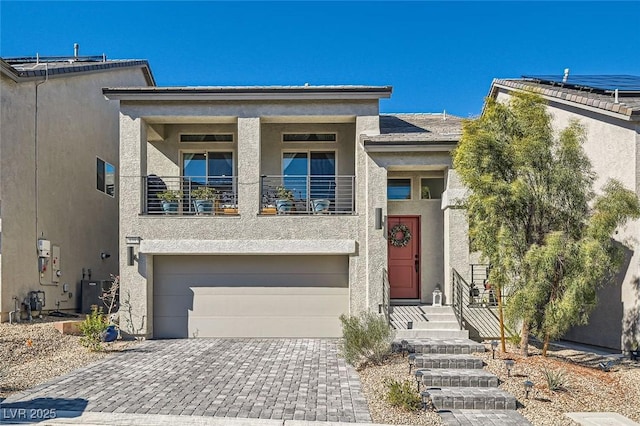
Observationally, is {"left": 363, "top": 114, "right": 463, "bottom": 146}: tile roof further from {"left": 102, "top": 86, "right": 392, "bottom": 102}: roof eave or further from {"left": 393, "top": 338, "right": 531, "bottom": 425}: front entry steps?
{"left": 393, "top": 338, "right": 531, "bottom": 425}: front entry steps

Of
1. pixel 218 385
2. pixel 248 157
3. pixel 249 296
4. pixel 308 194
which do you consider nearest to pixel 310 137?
pixel 308 194

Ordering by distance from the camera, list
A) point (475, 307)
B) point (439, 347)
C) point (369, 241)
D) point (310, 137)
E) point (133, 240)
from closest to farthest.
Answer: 1. point (439, 347)
2. point (475, 307)
3. point (369, 241)
4. point (133, 240)
5. point (310, 137)

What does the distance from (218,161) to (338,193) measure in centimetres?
378

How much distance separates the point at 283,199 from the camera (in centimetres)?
1323

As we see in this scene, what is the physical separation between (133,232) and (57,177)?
11.9 ft

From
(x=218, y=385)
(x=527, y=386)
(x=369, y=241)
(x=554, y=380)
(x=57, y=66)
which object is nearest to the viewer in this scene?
(x=527, y=386)

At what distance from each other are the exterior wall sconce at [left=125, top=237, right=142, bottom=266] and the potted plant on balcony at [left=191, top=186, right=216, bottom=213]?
5.58ft

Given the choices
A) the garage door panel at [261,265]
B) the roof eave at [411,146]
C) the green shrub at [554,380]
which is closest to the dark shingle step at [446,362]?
the green shrub at [554,380]

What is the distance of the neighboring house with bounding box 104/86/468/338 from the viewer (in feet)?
41.5

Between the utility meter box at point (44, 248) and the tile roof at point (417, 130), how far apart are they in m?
9.00

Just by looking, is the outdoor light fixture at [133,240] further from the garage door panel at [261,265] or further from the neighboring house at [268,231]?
the garage door panel at [261,265]

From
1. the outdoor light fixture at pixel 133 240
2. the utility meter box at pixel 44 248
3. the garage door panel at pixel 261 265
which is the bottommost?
the garage door panel at pixel 261 265

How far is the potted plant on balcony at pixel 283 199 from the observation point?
13156 millimetres

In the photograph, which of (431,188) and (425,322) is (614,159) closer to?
(431,188)
